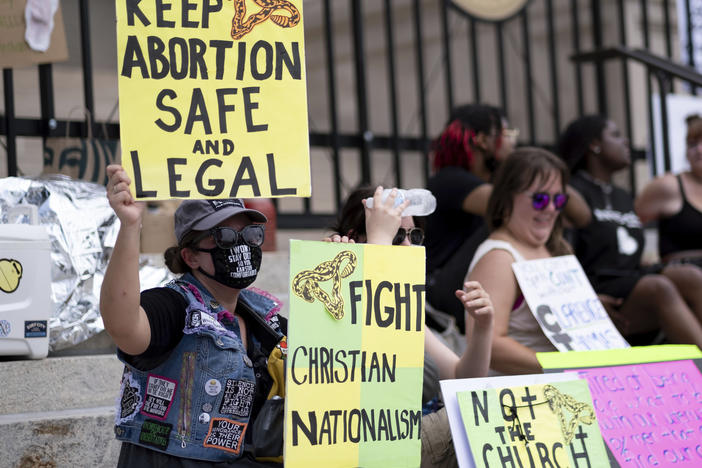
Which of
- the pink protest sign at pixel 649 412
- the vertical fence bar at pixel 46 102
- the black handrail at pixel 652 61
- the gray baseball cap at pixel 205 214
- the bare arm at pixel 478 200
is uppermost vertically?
the black handrail at pixel 652 61

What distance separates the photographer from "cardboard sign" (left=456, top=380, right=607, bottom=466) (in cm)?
249

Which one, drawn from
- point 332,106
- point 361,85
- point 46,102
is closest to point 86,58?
point 46,102

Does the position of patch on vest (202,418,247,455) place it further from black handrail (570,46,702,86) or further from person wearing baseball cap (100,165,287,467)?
black handrail (570,46,702,86)

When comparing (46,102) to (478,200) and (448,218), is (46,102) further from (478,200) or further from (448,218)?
(478,200)

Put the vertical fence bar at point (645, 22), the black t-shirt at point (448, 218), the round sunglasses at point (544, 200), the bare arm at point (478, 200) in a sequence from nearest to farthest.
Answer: the round sunglasses at point (544, 200) → the bare arm at point (478, 200) → the black t-shirt at point (448, 218) → the vertical fence bar at point (645, 22)

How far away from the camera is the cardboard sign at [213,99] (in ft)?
7.63

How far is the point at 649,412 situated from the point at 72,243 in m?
2.23

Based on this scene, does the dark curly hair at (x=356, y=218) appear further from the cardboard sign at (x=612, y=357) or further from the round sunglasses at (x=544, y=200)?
the round sunglasses at (x=544, y=200)

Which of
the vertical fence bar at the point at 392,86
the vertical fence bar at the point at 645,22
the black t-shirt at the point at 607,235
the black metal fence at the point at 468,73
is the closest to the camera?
the black t-shirt at the point at 607,235

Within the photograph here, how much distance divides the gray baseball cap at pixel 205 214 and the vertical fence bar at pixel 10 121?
74.6 inches

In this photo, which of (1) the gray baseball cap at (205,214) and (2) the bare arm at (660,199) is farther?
(2) the bare arm at (660,199)

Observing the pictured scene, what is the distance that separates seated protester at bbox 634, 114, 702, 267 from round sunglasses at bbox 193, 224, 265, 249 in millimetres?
3066

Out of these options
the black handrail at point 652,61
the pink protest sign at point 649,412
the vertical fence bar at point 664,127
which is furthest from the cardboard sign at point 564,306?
the black handrail at point 652,61

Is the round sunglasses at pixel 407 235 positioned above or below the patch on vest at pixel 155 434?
above
